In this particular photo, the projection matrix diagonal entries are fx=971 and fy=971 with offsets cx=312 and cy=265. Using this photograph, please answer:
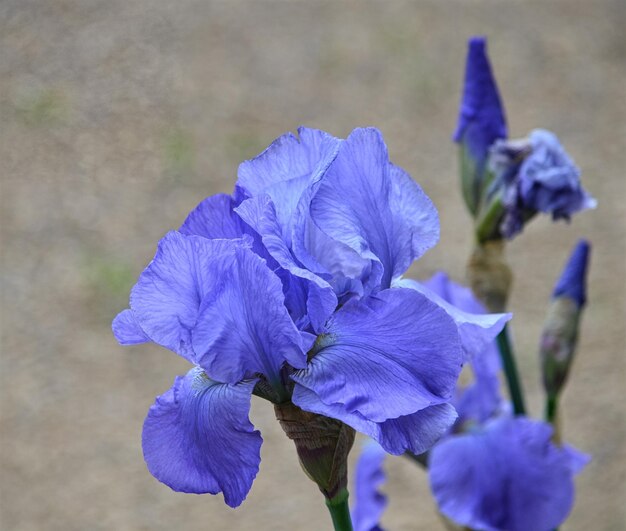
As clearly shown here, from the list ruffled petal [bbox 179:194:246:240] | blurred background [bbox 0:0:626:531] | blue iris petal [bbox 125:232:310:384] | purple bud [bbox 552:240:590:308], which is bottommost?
blurred background [bbox 0:0:626:531]

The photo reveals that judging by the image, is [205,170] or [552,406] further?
[205,170]

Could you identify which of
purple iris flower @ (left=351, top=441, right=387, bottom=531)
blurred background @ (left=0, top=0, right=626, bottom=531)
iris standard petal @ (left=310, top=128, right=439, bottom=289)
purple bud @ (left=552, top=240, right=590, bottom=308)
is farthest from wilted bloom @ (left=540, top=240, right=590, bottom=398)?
blurred background @ (left=0, top=0, right=626, bottom=531)

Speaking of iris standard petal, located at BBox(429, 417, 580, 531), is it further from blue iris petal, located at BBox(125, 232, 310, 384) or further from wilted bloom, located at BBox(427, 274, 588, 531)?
blue iris petal, located at BBox(125, 232, 310, 384)

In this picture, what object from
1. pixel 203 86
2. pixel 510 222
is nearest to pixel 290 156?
pixel 510 222

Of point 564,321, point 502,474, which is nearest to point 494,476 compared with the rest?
point 502,474

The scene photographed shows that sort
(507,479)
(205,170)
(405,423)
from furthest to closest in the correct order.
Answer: (205,170) < (507,479) < (405,423)

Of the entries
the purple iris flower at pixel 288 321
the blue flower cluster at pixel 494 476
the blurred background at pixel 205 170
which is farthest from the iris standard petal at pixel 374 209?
the blurred background at pixel 205 170

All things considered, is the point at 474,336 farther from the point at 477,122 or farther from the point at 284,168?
the point at 477,122
